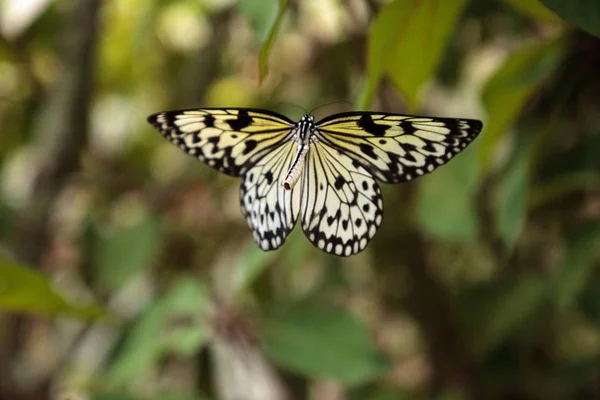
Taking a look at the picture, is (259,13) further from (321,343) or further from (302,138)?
(321,343)

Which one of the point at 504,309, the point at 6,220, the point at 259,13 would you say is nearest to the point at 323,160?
the point at 259,13

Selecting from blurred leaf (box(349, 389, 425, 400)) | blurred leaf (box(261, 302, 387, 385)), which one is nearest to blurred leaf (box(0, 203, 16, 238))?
blurred leaf (box(261, 302, 387, 385))

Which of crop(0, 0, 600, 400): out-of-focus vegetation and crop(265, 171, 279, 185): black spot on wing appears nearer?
crop(265, 171, 279, 185): black spot on wing

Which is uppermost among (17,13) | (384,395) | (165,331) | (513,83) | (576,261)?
(17,13)

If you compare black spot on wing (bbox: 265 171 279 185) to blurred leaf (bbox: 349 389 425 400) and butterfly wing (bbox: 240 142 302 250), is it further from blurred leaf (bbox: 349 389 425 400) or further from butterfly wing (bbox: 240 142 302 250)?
blurred leaf (bbox: 349 389 425 400)

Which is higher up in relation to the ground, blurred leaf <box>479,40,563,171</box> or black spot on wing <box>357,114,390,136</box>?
blurred leaf <box>479,40,563,171</box>

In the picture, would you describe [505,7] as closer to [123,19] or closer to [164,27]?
[164,27]
